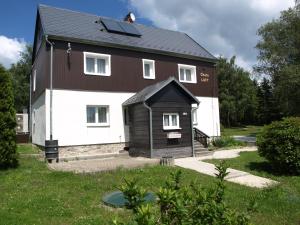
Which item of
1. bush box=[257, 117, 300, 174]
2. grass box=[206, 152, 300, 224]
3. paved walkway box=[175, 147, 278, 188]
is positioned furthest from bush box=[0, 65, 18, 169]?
bush box=[257, 117, 300, 174]

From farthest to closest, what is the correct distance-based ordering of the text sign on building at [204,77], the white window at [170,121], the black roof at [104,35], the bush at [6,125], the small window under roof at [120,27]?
the text sign on building at [204,77]
the small window under roof at [120,27]
the black roof at [104,35]
the white window at [170,121]
the bush at [6,125]

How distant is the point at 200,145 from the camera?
18875 mm

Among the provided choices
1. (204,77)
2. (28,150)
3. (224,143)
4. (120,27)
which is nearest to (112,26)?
(120,27)

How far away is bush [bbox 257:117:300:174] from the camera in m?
11.8

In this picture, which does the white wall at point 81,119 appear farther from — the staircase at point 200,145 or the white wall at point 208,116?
the white wall at point 208,116

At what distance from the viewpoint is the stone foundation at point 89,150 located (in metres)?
16.5

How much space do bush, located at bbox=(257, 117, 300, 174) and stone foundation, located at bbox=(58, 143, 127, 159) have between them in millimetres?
8164

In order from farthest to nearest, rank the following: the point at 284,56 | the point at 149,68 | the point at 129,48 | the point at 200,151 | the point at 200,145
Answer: the point at 284,56 → the point at 149,68 → the point at 129,48 → the point at 200,145 → the point at 200,151

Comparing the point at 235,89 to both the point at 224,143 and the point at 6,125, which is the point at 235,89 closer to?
the point at 224,143

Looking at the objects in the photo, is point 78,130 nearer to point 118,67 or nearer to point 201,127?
point 118,67

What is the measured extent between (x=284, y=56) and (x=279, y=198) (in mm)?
26605

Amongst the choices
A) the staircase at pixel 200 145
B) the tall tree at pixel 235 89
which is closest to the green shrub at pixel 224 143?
the staircase at pixel 200 145

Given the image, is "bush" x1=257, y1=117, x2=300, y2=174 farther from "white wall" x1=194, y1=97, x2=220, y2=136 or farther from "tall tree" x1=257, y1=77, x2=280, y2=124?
"tall tree" x1=257, y1=77, x2=280, y2=124

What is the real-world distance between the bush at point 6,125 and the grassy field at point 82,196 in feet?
1.80
